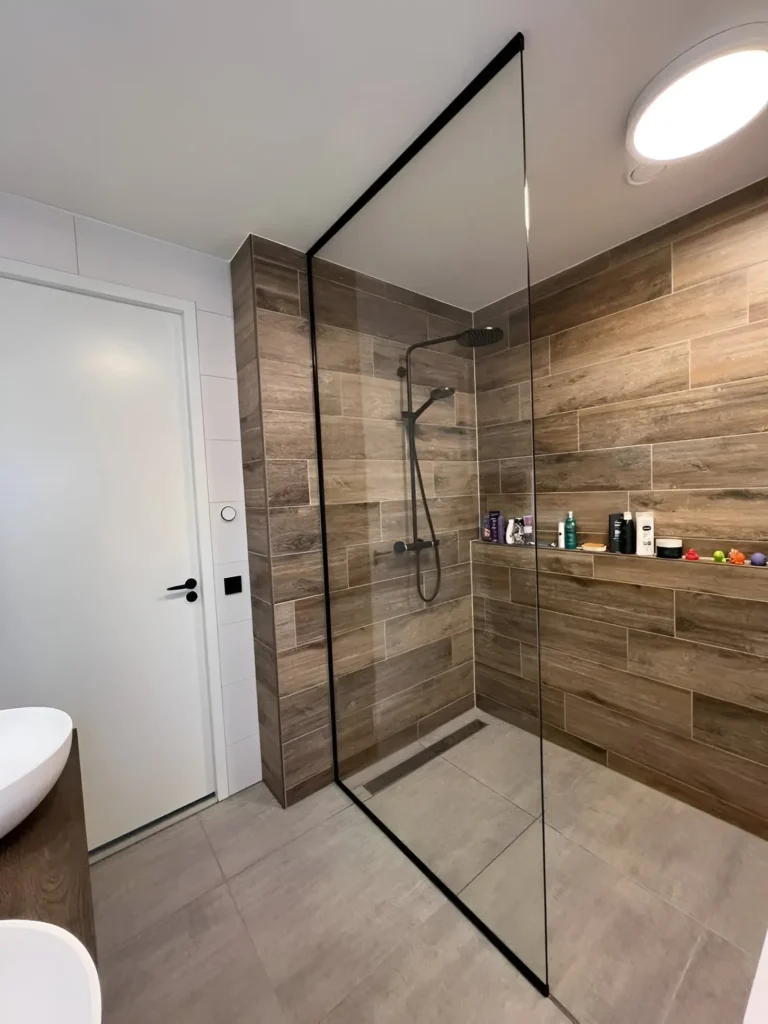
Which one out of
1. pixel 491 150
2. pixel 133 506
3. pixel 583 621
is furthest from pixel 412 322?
pixel 583 621

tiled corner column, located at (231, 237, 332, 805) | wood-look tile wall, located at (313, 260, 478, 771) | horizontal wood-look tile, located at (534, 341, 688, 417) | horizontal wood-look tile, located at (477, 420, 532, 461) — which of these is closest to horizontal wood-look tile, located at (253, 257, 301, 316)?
tiled corner column, located at (231, 237, 332, 805)

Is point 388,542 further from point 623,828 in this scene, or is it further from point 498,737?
point 623,828

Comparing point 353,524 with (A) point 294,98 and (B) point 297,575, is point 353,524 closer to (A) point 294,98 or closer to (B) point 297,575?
(B) point 297,575

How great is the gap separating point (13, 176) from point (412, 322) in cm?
152

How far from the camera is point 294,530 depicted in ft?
5.94

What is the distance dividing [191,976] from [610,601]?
2000mm

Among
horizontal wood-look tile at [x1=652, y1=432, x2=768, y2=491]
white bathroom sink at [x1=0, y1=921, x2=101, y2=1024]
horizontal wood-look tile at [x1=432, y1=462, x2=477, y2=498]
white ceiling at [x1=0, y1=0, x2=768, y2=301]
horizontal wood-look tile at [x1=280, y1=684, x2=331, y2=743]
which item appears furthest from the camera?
horizontal wood-look tile at [x1=432, y1=462, x2=477, y2=498]

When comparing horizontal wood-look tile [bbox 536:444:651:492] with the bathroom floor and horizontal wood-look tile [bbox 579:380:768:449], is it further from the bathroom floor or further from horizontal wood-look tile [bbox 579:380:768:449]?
the bathroom floor

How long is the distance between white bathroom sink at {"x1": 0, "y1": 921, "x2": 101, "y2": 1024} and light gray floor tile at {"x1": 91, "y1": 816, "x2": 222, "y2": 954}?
1.10m

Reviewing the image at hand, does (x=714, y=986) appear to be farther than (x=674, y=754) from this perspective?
No

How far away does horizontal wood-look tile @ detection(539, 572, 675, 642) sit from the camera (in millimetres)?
1796

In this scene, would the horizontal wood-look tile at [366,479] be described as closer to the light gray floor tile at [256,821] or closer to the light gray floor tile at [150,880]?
the light gray floor tile at [256,821]

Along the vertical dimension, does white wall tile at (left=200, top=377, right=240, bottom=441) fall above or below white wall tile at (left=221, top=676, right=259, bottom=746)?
above

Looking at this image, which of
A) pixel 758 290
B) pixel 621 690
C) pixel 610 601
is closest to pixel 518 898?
pixel 621 690
